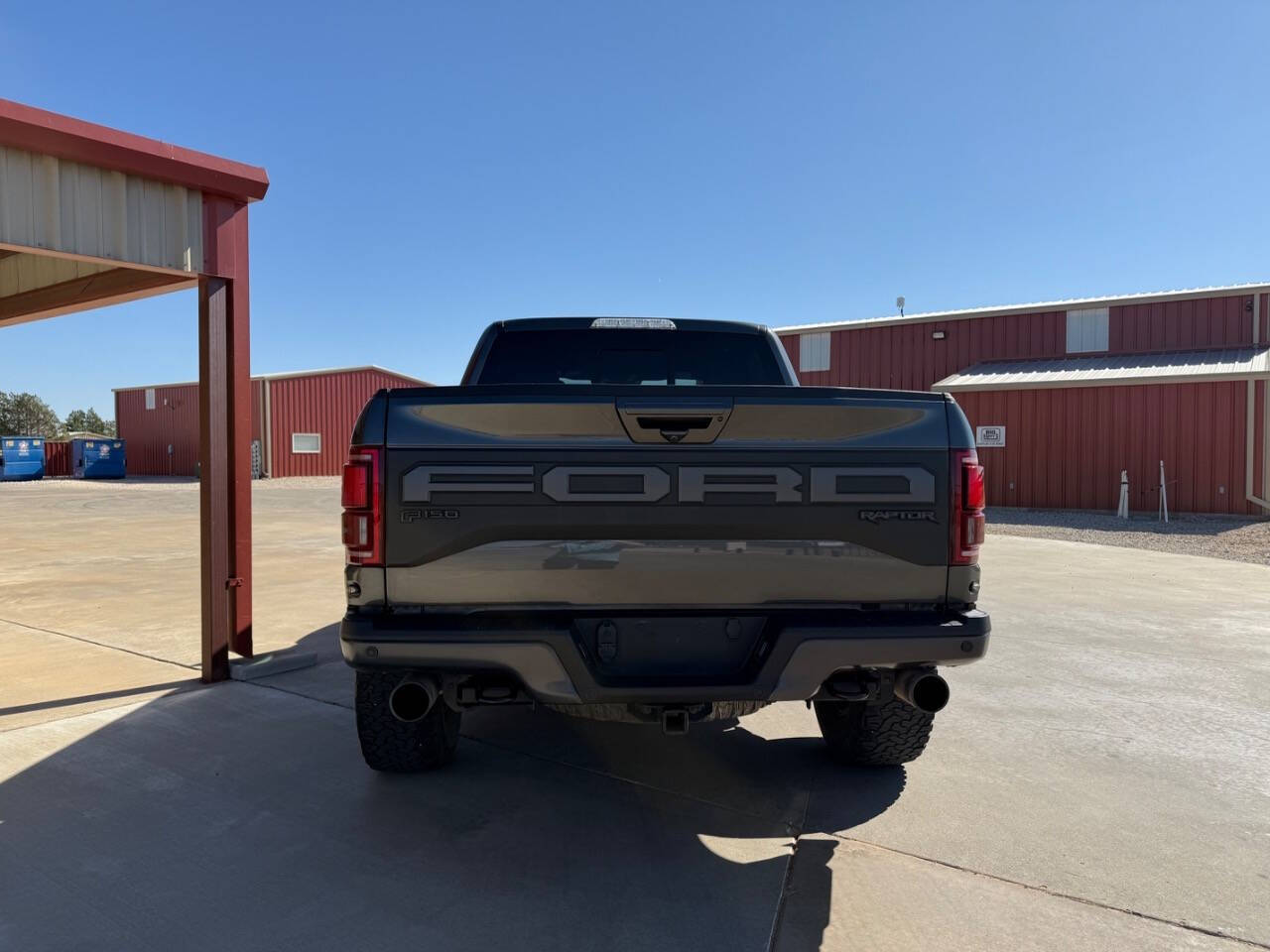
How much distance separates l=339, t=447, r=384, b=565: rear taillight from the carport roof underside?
307 centimetres

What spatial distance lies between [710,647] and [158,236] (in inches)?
168

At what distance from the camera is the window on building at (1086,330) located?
65.8ft

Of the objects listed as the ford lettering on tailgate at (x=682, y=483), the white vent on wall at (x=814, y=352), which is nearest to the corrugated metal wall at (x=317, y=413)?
the white vent on wall at (x=814, y=352)

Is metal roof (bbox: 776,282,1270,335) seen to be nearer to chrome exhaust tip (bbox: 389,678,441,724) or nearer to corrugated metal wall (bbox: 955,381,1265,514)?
corrugated metal wall (bbox: 955,381,1265,514)

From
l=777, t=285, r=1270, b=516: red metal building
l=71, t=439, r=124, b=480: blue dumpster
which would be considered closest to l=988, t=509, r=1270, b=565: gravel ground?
l=777, t=285, r=1270, b=516: red metal building

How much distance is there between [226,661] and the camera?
5.02 metres

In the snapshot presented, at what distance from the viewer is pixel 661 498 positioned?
2588 mm

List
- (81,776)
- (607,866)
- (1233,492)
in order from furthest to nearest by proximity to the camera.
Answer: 1. (1233,492)
2. (81,776)
3. (607,866)

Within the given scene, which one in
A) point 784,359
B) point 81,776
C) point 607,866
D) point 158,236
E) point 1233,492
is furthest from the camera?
point 1233,492

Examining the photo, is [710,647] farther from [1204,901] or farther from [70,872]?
[70,872]

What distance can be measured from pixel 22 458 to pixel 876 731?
141 ft

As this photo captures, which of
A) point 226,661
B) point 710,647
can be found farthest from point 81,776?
point 710,647

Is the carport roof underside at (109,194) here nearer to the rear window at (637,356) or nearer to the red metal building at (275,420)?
the rear window at (637,356)

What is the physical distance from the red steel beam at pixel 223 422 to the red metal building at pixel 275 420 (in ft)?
103
